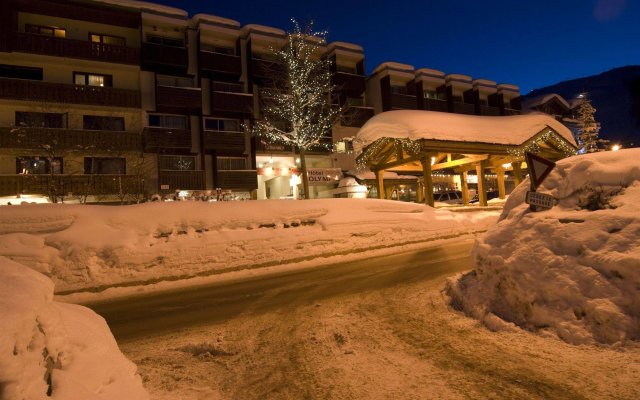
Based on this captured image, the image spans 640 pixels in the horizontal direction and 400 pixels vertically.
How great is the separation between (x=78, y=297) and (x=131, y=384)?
19.8 feet

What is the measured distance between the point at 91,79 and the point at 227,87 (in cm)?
867

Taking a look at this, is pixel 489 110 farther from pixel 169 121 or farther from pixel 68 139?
pixel 68 139

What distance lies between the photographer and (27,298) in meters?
2.26

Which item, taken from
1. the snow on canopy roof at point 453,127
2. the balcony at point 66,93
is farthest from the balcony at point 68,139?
the snow on canopy roof at point 453,127

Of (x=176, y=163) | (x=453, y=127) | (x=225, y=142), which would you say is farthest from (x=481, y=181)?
(x=176, y=163)

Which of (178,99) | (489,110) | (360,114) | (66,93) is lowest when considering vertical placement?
(66,93)

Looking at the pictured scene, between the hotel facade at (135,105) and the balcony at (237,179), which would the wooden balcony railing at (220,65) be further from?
the balcony at (237,179)

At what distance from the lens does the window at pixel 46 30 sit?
893 inches

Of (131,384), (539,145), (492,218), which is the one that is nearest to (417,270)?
(131,384)

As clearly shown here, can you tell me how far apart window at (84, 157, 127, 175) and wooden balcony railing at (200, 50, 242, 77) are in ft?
28.2

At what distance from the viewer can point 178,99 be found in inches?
967

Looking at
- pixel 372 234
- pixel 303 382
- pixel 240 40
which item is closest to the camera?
pixel 303 382

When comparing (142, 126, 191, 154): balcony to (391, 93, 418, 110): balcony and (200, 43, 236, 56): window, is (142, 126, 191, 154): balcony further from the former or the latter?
(391, 93, 418, 110): balcony

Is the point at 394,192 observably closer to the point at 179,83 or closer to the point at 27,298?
the point at 179,83
